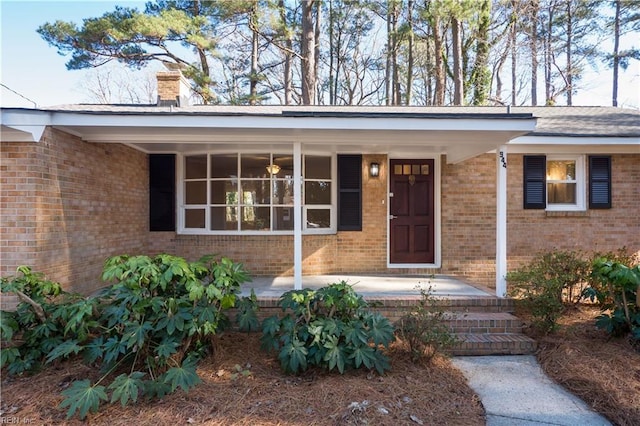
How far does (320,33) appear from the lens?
17125 millimetres

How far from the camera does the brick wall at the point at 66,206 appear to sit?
13.9 ft

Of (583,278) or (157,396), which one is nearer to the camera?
(157,396)

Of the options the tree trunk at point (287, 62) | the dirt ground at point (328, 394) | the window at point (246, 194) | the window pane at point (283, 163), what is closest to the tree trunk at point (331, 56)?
the tree trunk at point (287, 62)

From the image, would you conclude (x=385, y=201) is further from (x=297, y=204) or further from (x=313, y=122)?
(x=313, y=122)

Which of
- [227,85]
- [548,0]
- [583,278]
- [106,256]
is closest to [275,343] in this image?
[106,256]

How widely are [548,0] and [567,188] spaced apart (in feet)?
41.0

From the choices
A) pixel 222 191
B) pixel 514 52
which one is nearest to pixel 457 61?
pixel 514 52

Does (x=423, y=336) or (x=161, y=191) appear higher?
(x=161, y=191)

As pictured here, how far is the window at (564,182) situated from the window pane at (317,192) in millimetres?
3711

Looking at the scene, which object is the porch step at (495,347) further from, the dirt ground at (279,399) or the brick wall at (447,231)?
the brick wall at (447,231)

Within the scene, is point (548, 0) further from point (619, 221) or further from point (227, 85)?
point (227, 85)

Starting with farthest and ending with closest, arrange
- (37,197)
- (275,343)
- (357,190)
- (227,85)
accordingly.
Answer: (227,85)
(357,190)
(37,197)
(275,343)

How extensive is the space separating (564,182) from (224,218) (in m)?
6.53

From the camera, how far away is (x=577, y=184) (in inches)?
266
